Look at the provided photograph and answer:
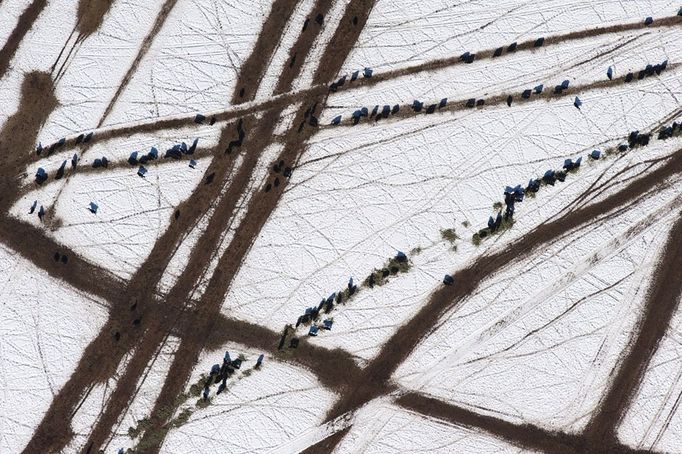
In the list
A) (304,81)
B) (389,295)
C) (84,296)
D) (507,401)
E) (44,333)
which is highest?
(304,81)

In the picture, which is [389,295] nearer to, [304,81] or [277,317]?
[277,317]

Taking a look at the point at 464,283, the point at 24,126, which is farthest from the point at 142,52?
the point at 464,283

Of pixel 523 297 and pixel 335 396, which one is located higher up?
pixel 523 297

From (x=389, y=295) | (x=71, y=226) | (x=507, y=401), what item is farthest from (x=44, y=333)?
(x=507, y=401)

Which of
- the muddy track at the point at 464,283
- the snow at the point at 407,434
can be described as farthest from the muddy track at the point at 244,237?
the snow at the point at 407,434

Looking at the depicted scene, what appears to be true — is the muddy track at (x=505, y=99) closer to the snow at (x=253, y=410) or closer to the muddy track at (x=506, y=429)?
the snow at (x=253, y=410)

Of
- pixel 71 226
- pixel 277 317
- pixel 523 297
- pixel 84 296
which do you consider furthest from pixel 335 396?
pixel 71 226
